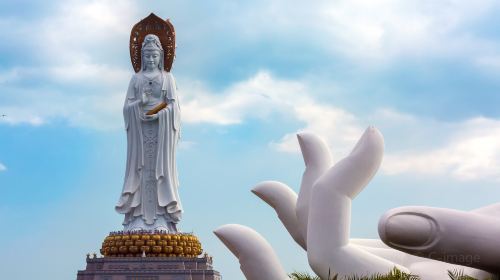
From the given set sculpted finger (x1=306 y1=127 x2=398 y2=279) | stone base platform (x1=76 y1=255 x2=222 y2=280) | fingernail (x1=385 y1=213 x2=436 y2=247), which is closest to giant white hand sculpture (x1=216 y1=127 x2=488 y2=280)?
sculpted finger (x1=306 y1=127 x2=398 y2=279)

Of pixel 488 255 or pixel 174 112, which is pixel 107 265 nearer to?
pixel 174 112

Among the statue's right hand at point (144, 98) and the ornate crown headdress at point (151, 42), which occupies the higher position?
the ornate crown headdress at point (151, 42)

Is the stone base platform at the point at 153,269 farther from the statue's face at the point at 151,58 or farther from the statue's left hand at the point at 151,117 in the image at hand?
the statue's face at the point at 151,58

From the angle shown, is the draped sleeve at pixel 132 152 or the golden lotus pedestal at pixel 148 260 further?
the draped sleeve at pixel 132 152

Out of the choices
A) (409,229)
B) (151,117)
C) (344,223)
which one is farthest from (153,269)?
(409,229)

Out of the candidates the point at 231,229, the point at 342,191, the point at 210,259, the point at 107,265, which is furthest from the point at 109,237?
the point at 342,191

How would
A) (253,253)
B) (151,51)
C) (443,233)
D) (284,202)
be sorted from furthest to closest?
(151,51) < (284,202) < (253,253) < (443,233)

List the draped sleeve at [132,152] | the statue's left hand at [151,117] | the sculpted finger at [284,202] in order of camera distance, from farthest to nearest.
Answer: the statue's left hand at [151,117], the draped sleeve at [132,152], the sculpted finger at [284,202]

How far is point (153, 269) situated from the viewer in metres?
25.4

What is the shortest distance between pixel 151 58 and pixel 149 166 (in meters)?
3.47

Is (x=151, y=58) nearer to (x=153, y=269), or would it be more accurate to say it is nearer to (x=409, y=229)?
(x=153, y=269)

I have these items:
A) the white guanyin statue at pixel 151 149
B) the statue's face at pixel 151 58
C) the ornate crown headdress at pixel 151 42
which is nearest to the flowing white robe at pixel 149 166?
the white guanyin statue at pixel 151 149

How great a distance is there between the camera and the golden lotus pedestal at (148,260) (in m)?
25.4

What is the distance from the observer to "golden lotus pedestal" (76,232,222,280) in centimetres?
2539
